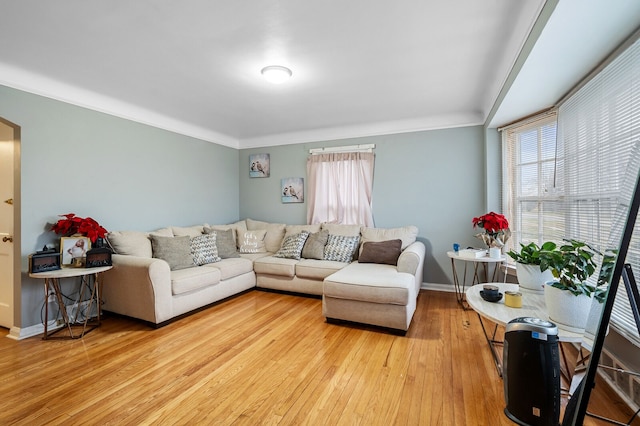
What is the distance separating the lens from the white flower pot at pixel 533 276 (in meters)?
1.83

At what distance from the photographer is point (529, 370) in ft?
4.19

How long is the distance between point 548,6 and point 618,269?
145 centimetres

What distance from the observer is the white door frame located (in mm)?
2678

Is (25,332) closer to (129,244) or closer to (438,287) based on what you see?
(129,244)

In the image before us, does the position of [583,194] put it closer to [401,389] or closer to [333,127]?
[401,389]

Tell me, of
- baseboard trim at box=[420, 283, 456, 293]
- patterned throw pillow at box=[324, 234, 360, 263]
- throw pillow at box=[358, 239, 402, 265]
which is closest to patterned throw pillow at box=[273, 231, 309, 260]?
patterned throw pillow at box=[324, 234, 360, 263]

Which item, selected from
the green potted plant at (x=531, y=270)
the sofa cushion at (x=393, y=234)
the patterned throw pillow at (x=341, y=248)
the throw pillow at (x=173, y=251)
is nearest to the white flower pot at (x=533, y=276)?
the green potted plant at (x=531, y=270)

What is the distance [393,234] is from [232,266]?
84.9 inches

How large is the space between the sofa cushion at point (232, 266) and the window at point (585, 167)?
3335 mm

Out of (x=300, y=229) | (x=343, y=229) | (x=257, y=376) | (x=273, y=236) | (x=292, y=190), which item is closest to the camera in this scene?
(x=257, y=376)

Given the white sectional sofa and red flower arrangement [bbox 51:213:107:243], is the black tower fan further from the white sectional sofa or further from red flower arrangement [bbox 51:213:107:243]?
red flower arrangement [bbox 51:213:107:243]

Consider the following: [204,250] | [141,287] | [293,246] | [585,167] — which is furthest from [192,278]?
[585,167]

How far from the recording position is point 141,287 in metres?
2.85

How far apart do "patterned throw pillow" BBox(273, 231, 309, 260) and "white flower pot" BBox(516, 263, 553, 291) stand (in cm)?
268
